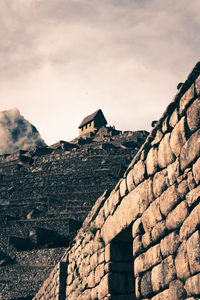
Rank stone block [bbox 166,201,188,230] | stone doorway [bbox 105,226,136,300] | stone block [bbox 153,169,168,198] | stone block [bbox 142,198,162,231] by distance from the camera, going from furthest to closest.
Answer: stone doorway [bbox 105,226,136,300], stone block [bbox 142,198,162,231], stone block [bbox 153,169,168,198], stone block [bbox 166,201,188,230]

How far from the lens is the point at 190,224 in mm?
3758

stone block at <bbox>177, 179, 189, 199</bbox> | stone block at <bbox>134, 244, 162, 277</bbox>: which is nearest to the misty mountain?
stone block at <bbox>134, 244, 162, 277</bbox>

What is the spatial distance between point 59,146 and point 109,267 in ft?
141

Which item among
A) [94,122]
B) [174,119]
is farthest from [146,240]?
[94,122]

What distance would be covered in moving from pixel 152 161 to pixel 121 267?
2196mm

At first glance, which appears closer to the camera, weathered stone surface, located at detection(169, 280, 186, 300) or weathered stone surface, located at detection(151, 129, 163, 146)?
weathered stone surface, located at detection(169, 280, 186, 300)

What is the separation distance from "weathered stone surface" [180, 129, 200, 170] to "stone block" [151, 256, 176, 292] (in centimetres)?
101

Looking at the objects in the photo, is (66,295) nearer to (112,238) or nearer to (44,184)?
(112,238)

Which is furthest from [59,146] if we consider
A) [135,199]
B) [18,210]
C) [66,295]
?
[135,199]

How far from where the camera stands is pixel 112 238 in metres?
6.05

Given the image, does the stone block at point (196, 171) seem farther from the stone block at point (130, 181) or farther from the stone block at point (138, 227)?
the stone block at point (130, 181)

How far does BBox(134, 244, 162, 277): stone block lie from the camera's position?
4.46 meters

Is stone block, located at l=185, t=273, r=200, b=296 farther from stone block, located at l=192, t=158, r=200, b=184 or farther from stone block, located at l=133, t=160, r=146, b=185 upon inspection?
stone block, located at l=133, t=160, r=146, b=185

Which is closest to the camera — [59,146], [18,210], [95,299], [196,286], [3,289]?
[196,286]
